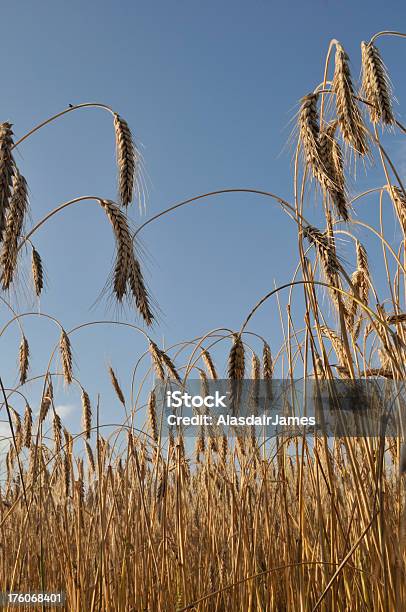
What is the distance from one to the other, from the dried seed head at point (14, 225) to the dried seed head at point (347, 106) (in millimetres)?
1199

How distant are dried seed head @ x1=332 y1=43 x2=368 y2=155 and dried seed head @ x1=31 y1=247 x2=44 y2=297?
1.56 m

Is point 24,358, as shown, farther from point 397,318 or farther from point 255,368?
point 397,318

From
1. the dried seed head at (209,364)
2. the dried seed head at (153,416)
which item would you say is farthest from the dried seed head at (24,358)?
the dried seed head at (209,364)

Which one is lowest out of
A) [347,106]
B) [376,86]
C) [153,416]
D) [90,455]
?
[90,455]

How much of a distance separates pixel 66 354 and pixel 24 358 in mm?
436

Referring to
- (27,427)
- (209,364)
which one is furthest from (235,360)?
(27,427)

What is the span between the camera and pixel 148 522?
2.48m

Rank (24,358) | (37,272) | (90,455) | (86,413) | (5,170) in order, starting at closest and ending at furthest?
(5,170) → (37,272) → (24,358) → (86,413) → (90,455)

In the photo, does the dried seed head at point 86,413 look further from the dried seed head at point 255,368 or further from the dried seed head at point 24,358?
the dried seed head at point 255,368

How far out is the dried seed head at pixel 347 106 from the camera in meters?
2.05

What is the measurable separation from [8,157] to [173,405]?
140 cm

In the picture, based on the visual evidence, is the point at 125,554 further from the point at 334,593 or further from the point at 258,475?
the point at 334,593

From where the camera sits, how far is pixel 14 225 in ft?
7.14

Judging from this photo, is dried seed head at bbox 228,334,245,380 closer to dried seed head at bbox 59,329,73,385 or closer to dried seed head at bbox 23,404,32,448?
dried seed head at bbox 59,329,73,385
